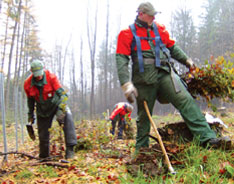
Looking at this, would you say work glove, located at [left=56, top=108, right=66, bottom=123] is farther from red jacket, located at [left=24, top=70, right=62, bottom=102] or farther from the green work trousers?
the green work trousers

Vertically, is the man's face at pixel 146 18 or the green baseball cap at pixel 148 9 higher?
the green baseball cap at pixel 148 9

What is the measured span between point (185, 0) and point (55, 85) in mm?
16628

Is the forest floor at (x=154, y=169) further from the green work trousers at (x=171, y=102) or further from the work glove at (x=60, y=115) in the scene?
the work glove at (x=60, y=115)

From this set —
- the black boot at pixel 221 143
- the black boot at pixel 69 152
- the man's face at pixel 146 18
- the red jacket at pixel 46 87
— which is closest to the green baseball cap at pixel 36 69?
the red jacket at pixel 46 87

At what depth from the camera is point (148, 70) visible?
2.68 metres

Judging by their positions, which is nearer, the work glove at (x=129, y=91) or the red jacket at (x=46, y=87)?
the work glove at (x=129, y=91)

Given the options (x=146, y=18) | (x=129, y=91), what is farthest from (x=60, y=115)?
(x=146, y=18)

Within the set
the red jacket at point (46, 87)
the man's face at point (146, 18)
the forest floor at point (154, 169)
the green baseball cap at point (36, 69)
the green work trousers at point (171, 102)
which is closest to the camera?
the forest floor at point (154, 169)

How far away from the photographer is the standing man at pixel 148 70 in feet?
8.50

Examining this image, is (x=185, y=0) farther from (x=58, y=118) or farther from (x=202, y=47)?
(x=58, y=118)

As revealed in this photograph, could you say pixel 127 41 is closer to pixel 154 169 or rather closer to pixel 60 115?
pixel 154 169

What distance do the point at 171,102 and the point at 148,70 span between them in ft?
1.76

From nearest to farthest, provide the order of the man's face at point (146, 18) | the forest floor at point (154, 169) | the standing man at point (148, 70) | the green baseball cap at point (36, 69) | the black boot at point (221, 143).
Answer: the forest floor at point (154, 169)
the black boot at point (221, 143)
the standing man at point (148, 70)
the man's face at point (146, 18)
the green baseball cap at point (36, 69)

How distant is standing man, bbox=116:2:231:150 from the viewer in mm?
2592
